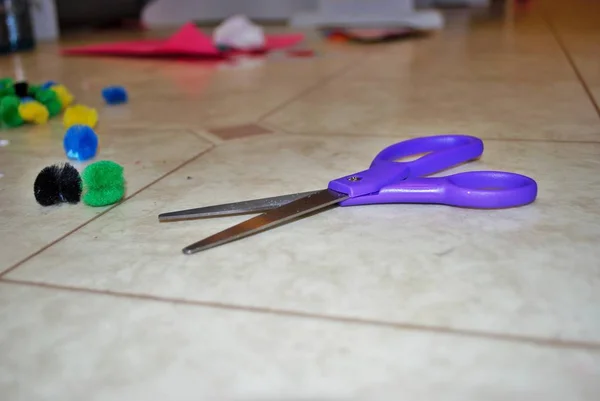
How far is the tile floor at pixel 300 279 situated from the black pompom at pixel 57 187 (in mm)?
12

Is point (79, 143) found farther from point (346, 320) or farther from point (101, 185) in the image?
point (346, 320)

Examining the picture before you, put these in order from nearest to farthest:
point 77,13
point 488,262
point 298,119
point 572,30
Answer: point 488,262 < point 298,119 < point 572,30 < point 77,13

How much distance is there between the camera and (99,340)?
42 cm

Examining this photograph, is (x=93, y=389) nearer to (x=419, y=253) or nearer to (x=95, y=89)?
(x=419, y=253)

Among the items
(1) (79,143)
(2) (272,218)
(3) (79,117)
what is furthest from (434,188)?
(3) (79,117)

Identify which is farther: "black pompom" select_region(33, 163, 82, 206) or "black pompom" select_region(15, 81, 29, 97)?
"black pompom" select_region(15, 81, 29, 97)

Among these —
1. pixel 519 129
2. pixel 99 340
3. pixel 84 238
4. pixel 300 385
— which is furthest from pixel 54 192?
pixel 519 129

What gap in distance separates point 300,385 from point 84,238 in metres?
0.29

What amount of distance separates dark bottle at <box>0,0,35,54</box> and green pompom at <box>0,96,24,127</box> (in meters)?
1.21

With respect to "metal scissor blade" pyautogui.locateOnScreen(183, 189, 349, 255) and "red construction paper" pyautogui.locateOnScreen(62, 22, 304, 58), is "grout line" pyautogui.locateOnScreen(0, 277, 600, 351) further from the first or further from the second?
"red construction paper" pyautogui.locateOnScreen(62, 22, 304, 58)

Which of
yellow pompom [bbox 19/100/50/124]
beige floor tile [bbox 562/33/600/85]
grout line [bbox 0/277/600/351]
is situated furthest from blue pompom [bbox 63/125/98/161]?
beige floor tile [bbox 562/33/600/85]

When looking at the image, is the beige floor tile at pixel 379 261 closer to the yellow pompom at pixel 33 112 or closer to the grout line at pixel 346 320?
the grout line at pixel 346 320

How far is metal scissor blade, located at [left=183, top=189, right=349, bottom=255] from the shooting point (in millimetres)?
529

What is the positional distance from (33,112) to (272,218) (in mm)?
622
